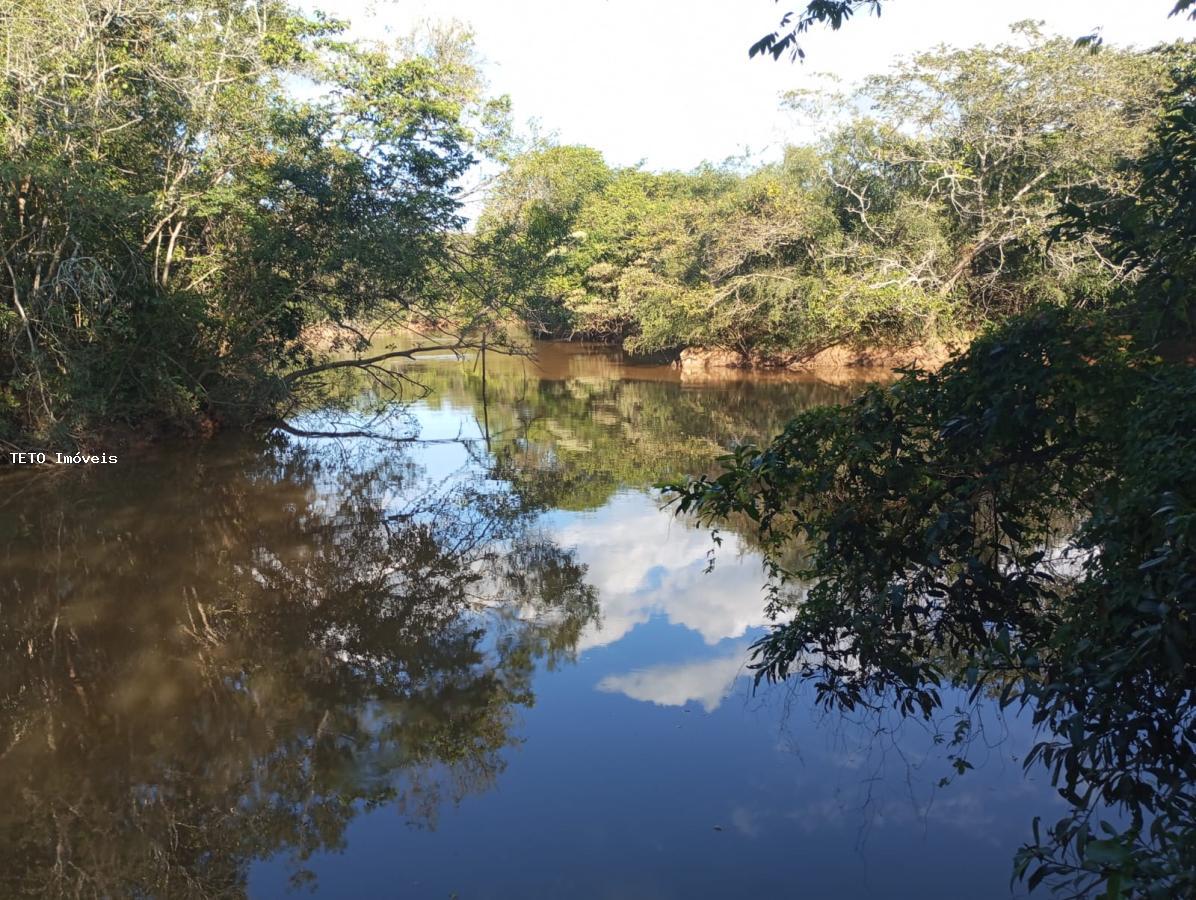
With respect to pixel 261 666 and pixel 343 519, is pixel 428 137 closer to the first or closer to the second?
pixel 343 519

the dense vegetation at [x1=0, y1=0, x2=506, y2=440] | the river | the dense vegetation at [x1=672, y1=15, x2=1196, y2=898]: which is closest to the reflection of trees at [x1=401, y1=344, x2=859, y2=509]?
the river

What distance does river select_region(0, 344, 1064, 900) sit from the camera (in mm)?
3824

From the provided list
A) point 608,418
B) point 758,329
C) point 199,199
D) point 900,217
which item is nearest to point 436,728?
point 199,199

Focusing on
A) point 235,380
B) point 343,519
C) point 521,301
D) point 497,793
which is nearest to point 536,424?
point 521,301

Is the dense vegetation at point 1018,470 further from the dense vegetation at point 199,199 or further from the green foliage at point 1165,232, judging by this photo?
the dense vegetation at point 199,199

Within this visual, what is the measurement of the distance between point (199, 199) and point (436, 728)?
9861 mm

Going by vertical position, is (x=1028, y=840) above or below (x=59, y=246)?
below

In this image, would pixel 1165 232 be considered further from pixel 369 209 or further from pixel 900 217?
pixel 900 217

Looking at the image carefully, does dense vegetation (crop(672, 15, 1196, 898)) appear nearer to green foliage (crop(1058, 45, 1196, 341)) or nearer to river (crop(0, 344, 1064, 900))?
green foliage (crop(1058, 45, 1196, 341))

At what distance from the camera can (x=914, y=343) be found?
21.8 meters

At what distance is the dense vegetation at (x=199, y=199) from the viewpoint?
10.5m

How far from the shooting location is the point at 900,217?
2083 cm

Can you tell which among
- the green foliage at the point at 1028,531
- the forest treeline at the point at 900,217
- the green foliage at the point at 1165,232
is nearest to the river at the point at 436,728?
the green foliage at the point at 1028,531

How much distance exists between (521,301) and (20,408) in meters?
7.98
